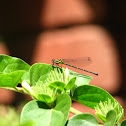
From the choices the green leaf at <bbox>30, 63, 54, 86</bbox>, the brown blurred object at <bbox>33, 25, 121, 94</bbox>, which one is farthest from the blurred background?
the green leaf at <bbox>30, 63, 54, 86</bbox>

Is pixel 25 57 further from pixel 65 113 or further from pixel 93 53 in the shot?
pixel 65 113

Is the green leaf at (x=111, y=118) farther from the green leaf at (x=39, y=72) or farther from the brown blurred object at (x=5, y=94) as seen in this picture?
the brown blurred object at (x=5, y=94)

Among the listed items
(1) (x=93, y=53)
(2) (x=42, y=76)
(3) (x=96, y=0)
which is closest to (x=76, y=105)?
(1) (x=93, y=53)

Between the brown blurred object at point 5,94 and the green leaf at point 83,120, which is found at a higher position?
the green leaf at point 83,120

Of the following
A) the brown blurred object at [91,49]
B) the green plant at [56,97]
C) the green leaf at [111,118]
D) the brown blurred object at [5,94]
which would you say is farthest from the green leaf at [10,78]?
the brown blurred object at [5,94]

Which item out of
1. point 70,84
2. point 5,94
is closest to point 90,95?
point 70,84
